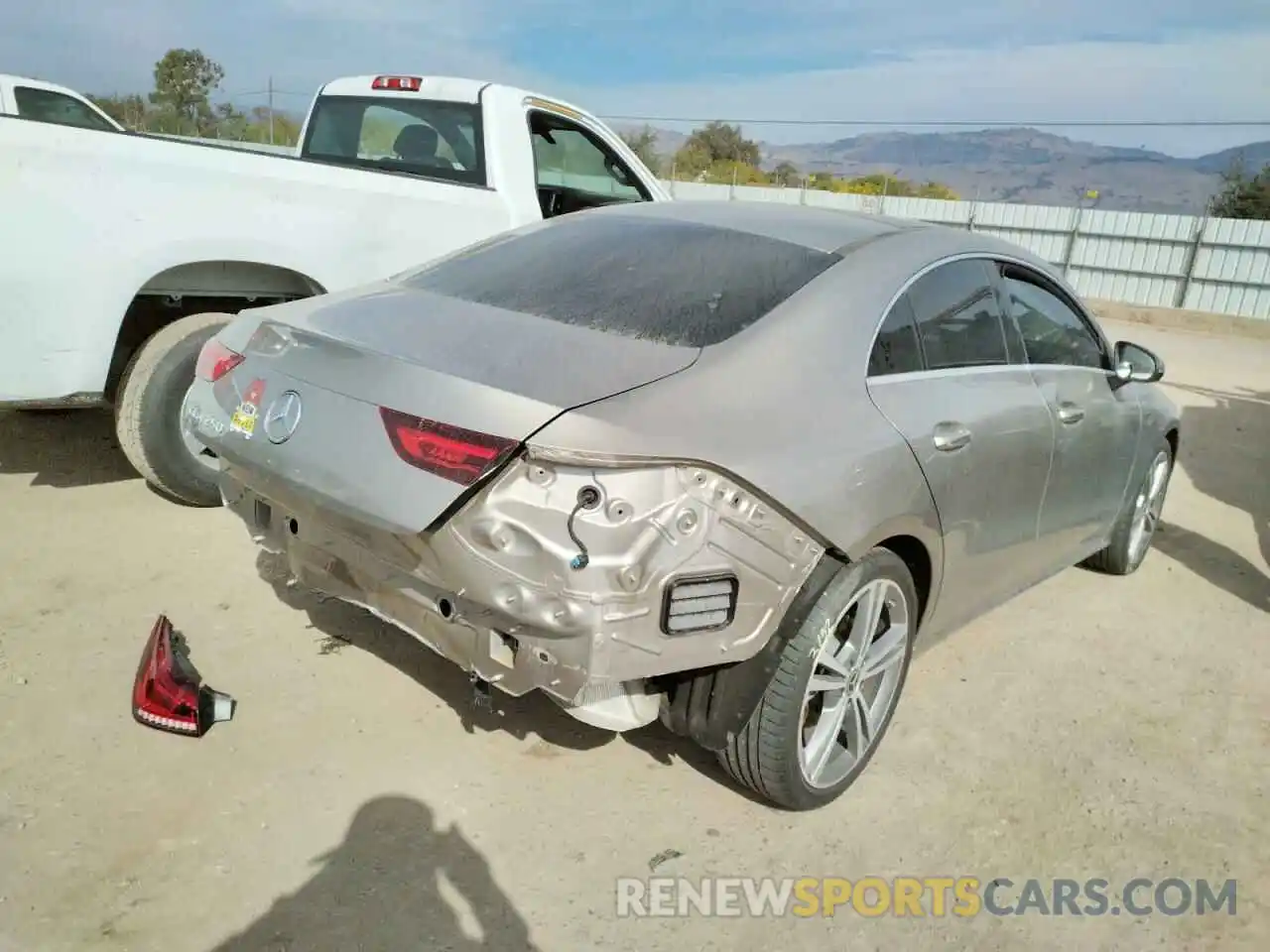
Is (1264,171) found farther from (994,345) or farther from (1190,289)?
(994,345)

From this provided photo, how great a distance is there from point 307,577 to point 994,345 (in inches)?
94.1

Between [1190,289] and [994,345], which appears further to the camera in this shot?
[1190,289]

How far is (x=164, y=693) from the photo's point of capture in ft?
9.48

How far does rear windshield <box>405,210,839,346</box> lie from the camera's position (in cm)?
263

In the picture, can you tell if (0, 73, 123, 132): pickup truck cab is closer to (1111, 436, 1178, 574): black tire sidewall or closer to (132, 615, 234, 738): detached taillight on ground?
(132, 615, 234, 738): detached taillight on ground

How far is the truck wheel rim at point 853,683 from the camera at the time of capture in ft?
8.93

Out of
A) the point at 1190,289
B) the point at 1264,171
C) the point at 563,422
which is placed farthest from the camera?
the point at 1264,171

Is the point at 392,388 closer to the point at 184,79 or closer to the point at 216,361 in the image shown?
the point at 216,361

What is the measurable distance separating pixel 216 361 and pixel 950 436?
7.31ft

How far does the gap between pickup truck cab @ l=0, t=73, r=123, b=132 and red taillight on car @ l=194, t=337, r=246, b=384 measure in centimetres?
769

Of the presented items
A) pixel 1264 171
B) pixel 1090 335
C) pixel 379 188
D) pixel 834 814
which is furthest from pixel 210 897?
pixel 1264 171

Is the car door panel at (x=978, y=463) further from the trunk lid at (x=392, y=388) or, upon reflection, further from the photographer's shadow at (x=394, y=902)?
the photographer's shadow at (x=394, y=902)

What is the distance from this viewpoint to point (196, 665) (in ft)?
10.7

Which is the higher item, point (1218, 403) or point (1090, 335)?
point (1090, 335)
